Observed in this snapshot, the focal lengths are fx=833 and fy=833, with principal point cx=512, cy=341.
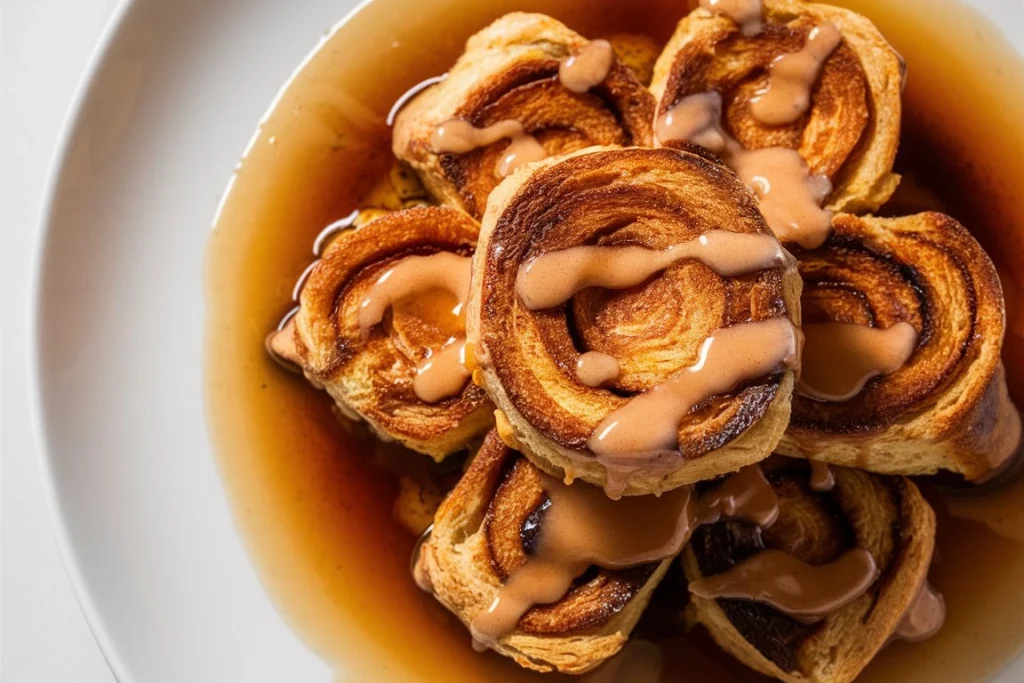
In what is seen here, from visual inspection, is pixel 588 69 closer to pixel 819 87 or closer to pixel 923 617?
pixel 819 87

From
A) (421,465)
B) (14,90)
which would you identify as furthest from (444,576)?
(14,90)

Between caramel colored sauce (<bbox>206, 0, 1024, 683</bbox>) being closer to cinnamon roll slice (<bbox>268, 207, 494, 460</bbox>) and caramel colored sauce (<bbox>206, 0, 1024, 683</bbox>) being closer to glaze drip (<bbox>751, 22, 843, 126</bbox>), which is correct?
cinnamon roll slice (<bbox>268, 207, 494, 460</bbox>)

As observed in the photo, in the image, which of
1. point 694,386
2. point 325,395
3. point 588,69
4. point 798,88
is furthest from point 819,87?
point 325,395

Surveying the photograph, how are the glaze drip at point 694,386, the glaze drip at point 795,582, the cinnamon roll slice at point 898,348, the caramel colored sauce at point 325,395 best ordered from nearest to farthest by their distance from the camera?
the glaze drip at point 694,386 → the cinnamon roll slice at point 898,348 → the glaze drip at point 795,582 → the caramel colored sauce at point 325,395

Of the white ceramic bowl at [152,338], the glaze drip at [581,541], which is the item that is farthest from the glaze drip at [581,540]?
the white ceramic bowl at [152,338]

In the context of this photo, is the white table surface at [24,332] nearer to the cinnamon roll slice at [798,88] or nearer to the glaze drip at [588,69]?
the glaze drip at [588,69]

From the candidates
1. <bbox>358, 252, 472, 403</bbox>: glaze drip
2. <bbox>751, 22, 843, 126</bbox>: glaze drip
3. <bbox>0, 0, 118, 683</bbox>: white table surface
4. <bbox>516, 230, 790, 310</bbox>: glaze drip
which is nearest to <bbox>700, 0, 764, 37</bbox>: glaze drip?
<bbox>751, 22, 843, 126</bbox>: glaze drip

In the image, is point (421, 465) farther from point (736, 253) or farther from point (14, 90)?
point (14, 90)
